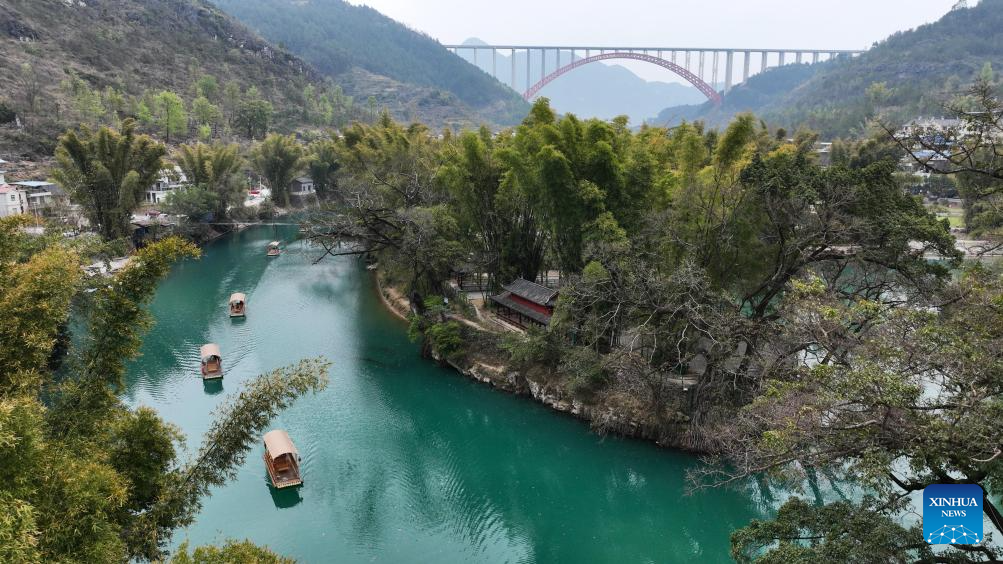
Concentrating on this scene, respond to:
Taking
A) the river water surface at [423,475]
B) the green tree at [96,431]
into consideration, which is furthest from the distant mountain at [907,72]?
the green tree at [96,431]

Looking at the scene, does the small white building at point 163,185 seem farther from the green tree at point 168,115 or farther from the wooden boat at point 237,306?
the wooden boat at point 237,306

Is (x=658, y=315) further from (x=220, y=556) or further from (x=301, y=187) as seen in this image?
(x=301, y=187)

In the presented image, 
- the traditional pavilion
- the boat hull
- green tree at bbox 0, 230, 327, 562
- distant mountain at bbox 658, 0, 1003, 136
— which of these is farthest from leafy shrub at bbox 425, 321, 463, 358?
distant mountain at bbox 658, 0, 1003, 136

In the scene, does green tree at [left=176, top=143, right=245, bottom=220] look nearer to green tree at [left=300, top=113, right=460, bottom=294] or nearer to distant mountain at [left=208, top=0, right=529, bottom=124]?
green tree at [left=300, top=113, right=460, bottom=294]

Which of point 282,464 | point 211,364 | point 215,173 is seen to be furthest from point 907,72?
point 282,464

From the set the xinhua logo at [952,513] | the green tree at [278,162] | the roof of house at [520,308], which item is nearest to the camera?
the xinhua logo at [952,513]

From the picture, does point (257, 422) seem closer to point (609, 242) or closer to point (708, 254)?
point (609, 242)
